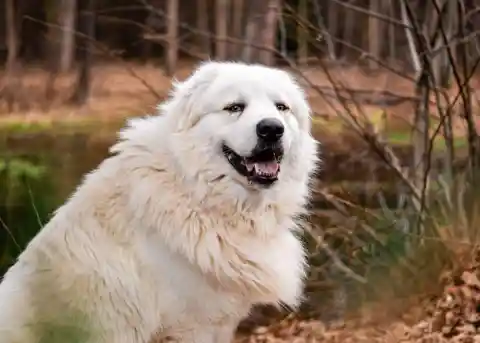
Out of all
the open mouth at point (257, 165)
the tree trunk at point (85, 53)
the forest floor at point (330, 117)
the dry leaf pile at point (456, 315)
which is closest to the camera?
the open mouth at point (257, 165)

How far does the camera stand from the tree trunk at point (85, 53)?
394cm

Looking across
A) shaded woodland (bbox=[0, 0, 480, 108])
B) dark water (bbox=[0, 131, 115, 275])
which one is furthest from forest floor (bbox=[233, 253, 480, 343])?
dark water (bbox=[0, 131, 115, 275])

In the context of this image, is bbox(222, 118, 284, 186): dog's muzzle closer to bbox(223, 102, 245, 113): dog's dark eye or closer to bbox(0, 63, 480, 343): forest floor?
bbox(223, 102, 245, 113): dog's dark eye

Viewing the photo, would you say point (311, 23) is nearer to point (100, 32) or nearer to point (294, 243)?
point (100, 32)

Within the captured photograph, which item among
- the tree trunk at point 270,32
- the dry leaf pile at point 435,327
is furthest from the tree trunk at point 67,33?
the dry leaf pile at point 435,327

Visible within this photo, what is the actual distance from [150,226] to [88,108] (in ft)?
4.14

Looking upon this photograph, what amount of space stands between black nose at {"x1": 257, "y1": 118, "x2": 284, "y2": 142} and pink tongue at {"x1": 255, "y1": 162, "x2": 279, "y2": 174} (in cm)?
13

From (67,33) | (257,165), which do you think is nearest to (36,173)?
(67,33)

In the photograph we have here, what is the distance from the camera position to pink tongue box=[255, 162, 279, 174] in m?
→ 2.85

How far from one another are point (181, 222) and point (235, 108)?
45 centimetres

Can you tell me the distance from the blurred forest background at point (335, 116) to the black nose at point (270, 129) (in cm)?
133

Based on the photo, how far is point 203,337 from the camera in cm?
284

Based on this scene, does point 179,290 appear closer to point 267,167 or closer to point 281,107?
point 267,167

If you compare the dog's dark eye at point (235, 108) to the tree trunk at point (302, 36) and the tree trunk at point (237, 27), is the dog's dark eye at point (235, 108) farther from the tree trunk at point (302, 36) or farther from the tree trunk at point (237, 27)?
the tree trunk at point (302, 36)
